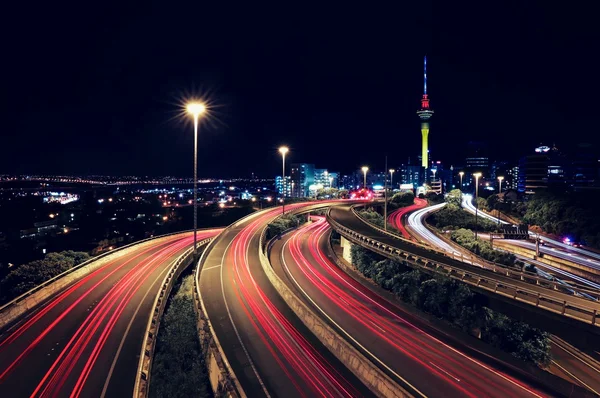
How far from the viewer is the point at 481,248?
3931cm

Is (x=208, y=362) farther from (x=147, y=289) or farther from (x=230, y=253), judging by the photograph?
(x=230, y=253)

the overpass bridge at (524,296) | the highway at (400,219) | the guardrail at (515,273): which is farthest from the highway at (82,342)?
the highway at (400,219)

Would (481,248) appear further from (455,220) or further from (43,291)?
(43,291)

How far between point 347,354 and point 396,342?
399 centimetres

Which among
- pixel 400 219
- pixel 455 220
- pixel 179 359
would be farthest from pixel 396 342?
pixel 455 220

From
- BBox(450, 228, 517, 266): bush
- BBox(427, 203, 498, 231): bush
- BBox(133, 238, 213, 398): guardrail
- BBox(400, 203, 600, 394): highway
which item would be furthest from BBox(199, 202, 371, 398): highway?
BBox(427, 203, 498, 231): bush

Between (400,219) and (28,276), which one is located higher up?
(400,219)

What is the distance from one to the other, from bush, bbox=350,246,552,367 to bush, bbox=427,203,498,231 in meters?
39.4

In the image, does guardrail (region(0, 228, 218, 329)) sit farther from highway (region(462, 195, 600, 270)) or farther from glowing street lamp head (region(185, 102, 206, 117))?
highway (region(462, 195, 600, 270))

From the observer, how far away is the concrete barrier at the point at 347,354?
1529 cm

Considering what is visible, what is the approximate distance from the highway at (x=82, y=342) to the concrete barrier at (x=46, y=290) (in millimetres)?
620

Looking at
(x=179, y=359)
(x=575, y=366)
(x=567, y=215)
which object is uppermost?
(x=567, y=215)

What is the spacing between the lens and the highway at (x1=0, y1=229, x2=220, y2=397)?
1484 centimetres

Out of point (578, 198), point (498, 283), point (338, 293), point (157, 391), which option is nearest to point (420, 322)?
point (498, 283)
